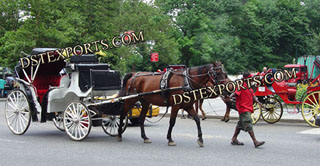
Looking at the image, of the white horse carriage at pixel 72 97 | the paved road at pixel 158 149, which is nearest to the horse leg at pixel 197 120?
the paved road at pixel 158 149

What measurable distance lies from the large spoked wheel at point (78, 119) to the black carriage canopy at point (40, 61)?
1973mm

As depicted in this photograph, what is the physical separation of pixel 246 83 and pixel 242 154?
1.79 m

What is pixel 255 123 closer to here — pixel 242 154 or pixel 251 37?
pixel 242 154

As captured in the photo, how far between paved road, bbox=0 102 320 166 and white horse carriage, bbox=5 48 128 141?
44 centimetres

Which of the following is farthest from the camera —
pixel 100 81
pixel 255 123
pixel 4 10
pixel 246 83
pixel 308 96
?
pixel 4 10

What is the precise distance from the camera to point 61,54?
11.7 m

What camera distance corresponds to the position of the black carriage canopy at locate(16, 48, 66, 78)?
38.8 feet

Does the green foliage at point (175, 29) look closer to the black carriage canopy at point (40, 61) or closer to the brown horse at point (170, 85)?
the black carriage canopy at point (40, 61)

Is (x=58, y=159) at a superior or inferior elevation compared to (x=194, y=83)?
inferior

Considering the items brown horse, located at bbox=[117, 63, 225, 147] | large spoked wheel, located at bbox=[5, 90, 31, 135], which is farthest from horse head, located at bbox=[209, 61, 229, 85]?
large spoked wheel, located at bbox=[5, 90, 31, 135]

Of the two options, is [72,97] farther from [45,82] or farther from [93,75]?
[45,82]

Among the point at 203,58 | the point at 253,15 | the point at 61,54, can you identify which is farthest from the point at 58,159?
the point at 253,15

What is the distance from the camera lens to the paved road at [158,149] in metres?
8.04

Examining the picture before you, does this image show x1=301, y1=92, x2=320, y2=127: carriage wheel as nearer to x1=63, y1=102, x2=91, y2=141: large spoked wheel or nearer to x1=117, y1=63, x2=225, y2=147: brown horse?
x1=117, y1=63, x2=225, y2=147: brown horse
